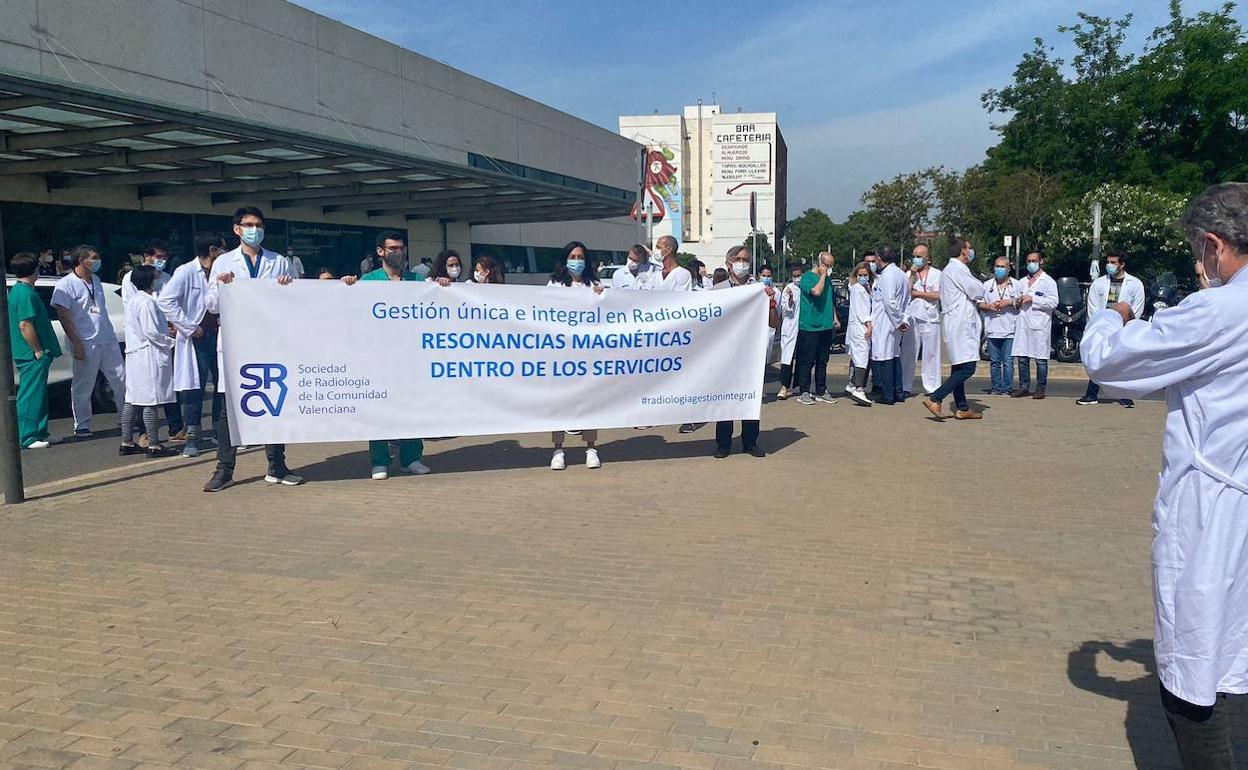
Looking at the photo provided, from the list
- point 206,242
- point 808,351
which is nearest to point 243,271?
point 206,242

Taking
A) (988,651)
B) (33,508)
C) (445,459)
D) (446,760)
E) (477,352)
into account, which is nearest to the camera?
(446,760)

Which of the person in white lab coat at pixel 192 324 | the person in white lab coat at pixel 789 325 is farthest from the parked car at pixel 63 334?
the person in white lab coat at pixel 789 325

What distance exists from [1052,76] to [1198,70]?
10175 millimetres

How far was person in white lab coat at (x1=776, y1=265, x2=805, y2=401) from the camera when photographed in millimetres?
14883

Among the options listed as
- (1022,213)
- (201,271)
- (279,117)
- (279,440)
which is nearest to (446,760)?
(279,440)

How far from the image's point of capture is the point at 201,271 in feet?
30.9

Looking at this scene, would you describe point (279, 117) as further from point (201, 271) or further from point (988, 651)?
point (988, 651)

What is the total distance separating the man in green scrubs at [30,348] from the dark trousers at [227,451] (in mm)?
3401

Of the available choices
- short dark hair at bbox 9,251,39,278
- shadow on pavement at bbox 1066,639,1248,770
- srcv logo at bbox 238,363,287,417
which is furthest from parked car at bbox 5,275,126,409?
shadow on pavement at bbox 1066,639,1248,770

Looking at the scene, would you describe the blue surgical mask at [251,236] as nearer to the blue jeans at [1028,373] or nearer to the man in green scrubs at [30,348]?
the man in green scrubs at [30,348]

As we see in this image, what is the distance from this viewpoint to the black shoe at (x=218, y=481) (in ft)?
26.3

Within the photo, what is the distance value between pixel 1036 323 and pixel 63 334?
41.6ft

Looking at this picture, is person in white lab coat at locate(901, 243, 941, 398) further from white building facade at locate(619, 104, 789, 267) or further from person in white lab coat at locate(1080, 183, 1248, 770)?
white building facade at locate(619, 104, 789, 267)

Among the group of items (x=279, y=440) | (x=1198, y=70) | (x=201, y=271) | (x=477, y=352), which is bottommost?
(x=279, y=440)
